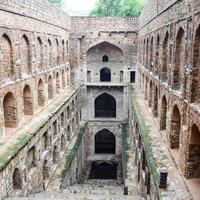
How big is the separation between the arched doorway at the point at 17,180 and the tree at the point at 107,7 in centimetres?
2756

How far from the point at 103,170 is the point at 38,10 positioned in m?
13.8

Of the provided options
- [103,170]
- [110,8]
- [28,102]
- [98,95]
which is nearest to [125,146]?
[103,170]

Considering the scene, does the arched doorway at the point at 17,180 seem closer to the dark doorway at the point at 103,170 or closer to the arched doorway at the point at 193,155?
the arched doorway at the point at 193,155

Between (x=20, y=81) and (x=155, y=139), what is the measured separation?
647cm

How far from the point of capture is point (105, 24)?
24.7 meters

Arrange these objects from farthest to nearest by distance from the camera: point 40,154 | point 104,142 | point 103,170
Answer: point 104,142
point 103,170
point 40,154

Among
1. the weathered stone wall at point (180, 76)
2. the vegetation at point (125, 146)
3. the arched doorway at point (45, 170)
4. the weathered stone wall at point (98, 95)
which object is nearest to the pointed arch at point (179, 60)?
the weathered stone wall at point (180, 76)

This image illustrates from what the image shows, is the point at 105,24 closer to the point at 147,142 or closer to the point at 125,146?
the point at 125,146

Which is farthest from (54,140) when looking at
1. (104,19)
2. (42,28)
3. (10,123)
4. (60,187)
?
(104,19)

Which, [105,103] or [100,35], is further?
[105,103]

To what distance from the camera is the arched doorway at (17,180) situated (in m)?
10.9

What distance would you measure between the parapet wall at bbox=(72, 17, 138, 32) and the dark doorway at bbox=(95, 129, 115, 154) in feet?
30.9

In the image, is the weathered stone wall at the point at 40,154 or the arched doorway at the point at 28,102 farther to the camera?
the arched doorway at the point at 28,102

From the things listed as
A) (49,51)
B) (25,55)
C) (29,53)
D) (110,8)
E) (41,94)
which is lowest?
(41,94)
